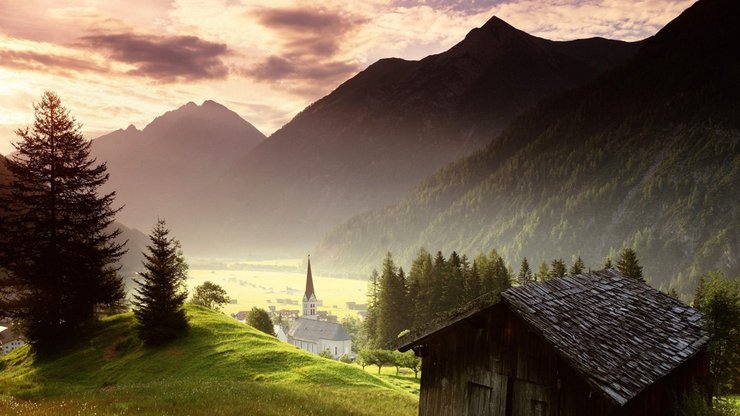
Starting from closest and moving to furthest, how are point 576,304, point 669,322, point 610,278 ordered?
1. point 576,304
2. point 669,322
3. point 610,278

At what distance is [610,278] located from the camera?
2058cm

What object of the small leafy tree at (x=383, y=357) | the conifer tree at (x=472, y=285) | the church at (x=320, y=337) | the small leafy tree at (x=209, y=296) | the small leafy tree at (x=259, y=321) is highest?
the conifer tree at (x=472, y=285)

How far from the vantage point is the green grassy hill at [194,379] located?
65.3 feet

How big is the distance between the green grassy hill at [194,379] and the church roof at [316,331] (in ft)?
343

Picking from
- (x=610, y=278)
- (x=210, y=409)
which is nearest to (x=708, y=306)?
(x=610, y=278)

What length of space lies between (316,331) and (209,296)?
85.9 meters

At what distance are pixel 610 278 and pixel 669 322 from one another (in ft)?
10.5

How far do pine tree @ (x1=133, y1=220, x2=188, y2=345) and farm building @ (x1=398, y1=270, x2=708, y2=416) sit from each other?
3300cm

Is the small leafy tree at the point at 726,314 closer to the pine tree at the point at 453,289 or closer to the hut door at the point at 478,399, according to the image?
the hut door at the point at 478,399

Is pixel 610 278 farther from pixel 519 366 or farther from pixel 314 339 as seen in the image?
pixel 314 339

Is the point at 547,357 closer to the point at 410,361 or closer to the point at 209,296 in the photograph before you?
the point at 410,361

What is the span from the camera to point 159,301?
1624 inches

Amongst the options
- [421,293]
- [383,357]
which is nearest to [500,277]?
[421,293]

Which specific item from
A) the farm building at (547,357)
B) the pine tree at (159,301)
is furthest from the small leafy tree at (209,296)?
the farm building at (547,357)
